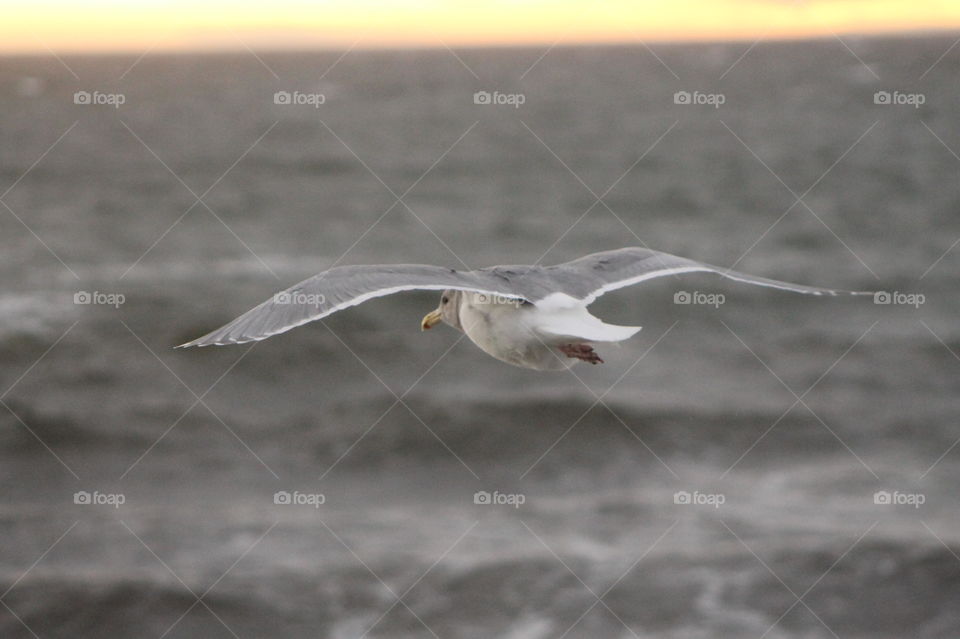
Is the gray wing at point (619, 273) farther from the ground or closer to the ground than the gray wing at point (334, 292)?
farther from the ground

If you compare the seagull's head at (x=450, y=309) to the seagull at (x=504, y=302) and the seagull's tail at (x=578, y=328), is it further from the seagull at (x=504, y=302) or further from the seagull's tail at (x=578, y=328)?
the seagull's tail at (x=578, y=328)

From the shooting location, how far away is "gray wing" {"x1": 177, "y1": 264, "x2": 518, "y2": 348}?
28.1ft

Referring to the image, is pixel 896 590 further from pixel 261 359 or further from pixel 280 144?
pixel 280 144

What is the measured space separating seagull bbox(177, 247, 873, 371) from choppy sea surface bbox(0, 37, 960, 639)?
28.1 feet

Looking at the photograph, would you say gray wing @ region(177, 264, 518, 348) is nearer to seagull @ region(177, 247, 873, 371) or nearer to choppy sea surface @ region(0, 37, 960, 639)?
seagull @ region(177, 247, 873, 371)

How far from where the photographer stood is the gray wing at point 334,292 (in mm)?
8578

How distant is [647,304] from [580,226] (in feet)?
37.9

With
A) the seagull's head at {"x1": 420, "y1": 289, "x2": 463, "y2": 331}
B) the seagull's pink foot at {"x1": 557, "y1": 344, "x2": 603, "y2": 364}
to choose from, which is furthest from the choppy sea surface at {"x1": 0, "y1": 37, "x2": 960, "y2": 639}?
the seagull's pink foot at {"x1": 557, "y1": 344, "x2": 603, "y2": 364}

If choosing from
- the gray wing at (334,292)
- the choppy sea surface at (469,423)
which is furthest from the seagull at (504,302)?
the choppy sea surface at (469,423)

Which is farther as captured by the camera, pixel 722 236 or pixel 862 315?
pixel 722 236

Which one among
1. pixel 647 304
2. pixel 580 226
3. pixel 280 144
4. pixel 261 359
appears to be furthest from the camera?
pixel 280 144

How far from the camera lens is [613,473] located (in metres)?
23.1

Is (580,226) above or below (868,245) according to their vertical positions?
above

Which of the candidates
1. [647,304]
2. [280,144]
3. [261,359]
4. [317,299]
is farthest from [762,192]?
[317,299]
